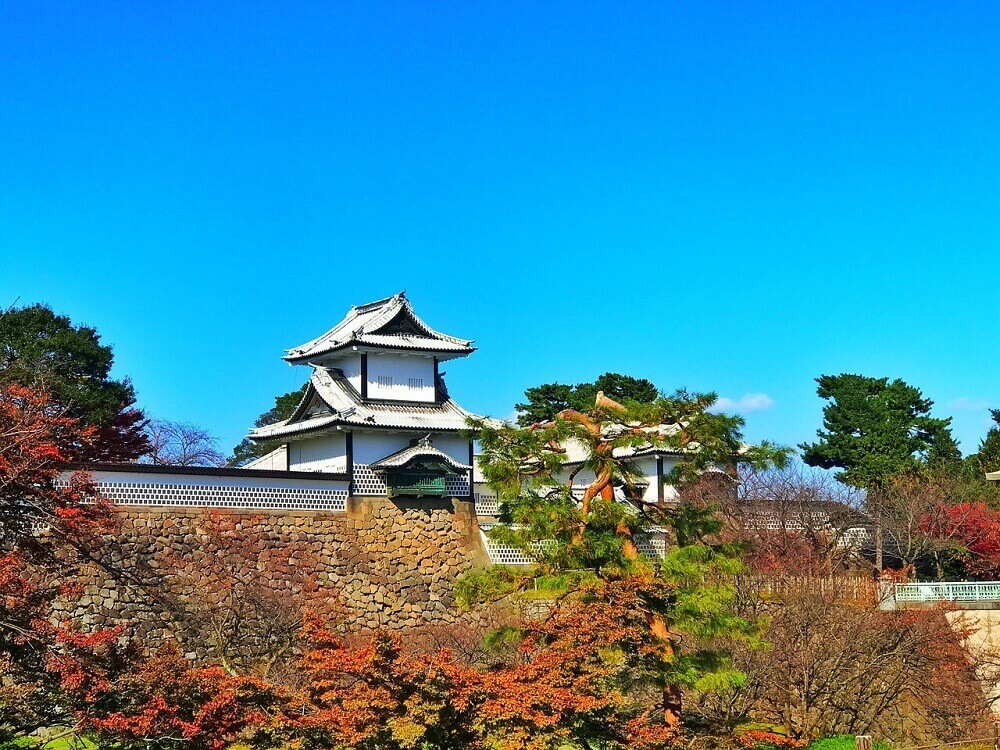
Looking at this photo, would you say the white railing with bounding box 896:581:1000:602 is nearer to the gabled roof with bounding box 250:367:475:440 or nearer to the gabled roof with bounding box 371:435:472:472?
the gabled roof with bounding box 371:435:472:472

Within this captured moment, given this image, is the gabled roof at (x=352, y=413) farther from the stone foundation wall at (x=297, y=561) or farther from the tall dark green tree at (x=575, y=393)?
the tall dark green tree at (x=575, y=393)

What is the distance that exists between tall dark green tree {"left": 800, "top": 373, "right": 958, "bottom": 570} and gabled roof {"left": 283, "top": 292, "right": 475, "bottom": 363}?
14.8 metres

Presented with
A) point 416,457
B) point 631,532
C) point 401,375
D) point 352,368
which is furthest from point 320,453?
point 631,532

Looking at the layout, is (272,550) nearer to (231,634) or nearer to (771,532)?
(231,634)

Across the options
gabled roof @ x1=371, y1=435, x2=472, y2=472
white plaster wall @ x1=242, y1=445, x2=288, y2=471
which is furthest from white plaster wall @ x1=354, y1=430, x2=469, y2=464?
white plaster wall @ x1=242, y1=445, x2=288, y2=471

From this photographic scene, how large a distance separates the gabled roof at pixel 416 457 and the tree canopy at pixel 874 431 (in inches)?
601

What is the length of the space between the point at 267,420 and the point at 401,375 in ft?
75.9

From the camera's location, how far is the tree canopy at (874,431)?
35.4 m

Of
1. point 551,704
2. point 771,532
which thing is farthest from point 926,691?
point 551,704

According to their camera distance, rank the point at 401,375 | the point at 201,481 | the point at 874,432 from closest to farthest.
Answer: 1. the point at 201,481
2. the point at 401,375
3. the point at 874,432

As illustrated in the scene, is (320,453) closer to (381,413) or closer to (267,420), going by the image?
(381,413)

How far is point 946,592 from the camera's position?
2338cm

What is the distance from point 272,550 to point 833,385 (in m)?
21.4

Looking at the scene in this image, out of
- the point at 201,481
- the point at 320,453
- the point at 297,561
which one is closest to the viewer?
the point at 201,481
